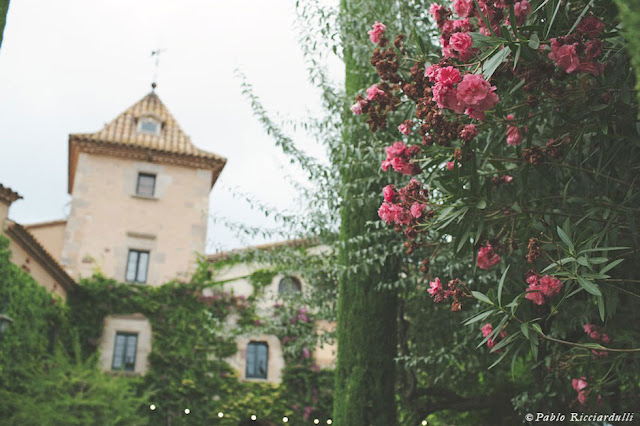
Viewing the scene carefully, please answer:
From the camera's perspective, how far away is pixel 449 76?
9.68 ft

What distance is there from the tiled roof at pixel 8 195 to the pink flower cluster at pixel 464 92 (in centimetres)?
1077

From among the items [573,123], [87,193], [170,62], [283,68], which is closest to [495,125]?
[573,123]

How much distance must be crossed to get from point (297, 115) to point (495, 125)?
4.34 meters

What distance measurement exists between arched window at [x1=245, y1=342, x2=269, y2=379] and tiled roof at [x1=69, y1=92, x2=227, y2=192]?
19.6 feet

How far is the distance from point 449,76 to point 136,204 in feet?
56.1

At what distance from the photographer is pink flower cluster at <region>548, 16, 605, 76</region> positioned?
296cm

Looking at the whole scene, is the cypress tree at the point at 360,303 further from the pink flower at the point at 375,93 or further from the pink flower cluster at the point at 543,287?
the pink flower cluster at the point at 543,287

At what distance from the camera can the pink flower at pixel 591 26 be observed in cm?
302

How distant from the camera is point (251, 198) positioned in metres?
8.20

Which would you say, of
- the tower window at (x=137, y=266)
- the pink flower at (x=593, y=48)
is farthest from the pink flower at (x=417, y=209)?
the tower window at (x=137, y=266)

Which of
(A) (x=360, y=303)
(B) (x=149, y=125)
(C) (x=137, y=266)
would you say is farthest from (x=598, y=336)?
(B) (x=149, y=125)

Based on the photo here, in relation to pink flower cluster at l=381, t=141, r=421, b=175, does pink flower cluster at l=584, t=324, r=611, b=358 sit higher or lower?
lower

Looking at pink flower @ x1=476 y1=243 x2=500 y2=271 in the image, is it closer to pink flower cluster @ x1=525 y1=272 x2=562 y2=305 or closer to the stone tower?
pink flower cluster @ x1=525 y1=272 x2=562 y2=305

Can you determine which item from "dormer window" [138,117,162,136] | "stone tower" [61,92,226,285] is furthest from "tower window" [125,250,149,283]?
"dormer window" [138,117,162,136]
